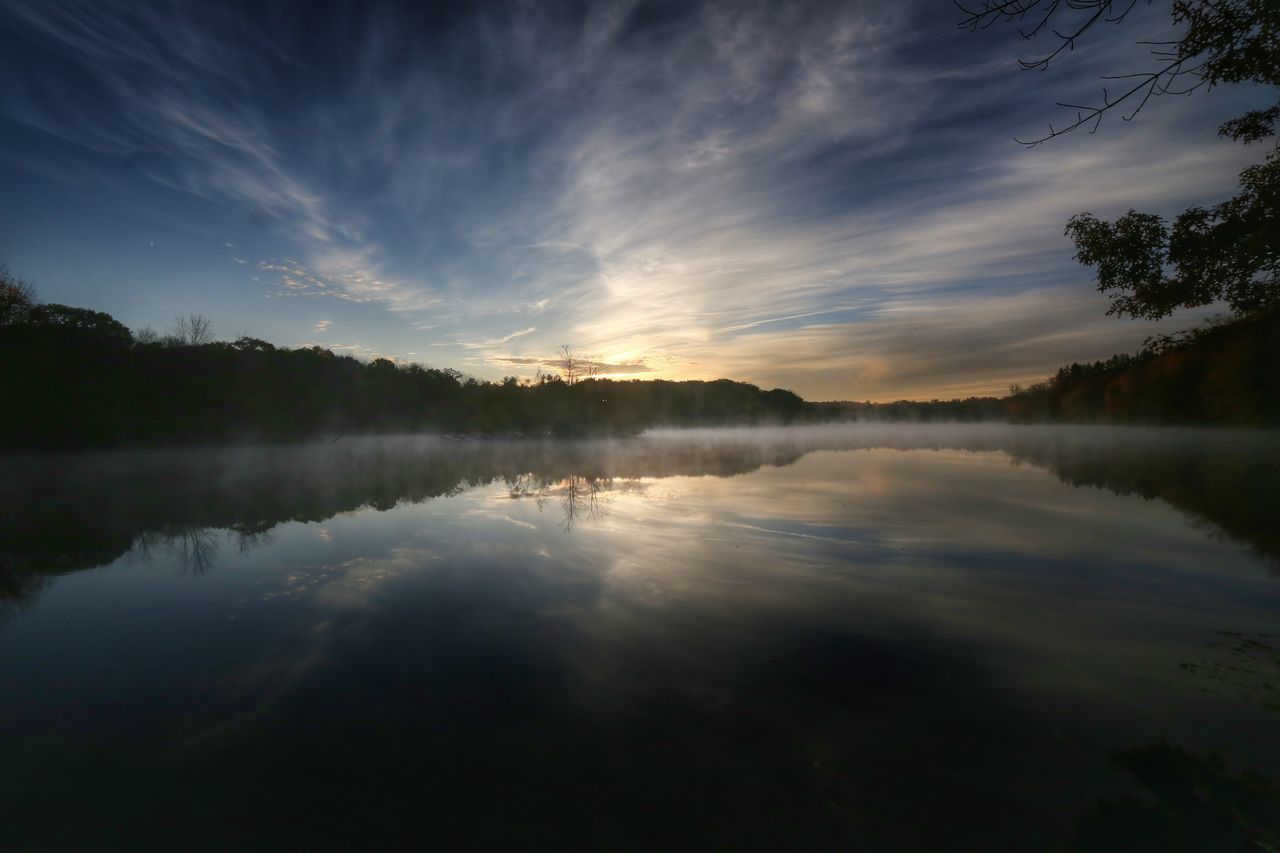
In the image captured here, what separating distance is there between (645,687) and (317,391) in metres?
76.9

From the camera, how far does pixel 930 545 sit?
35.9ft

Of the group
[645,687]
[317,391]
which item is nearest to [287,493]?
[645,687]

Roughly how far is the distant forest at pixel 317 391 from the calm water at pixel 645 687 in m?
4.99

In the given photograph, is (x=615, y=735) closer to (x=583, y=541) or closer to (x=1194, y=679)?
(x=1194, y=679)

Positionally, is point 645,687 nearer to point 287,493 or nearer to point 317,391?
point 287,493

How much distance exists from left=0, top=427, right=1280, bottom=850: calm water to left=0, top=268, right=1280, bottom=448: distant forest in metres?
4.99

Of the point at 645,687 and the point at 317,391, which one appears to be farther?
the point at 317,391

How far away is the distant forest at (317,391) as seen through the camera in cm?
3900

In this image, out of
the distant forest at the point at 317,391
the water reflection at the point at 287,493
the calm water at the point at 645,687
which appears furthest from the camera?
the distant forest at the point at 317,391

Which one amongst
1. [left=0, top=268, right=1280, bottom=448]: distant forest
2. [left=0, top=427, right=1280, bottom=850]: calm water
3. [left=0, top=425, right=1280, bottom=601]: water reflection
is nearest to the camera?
[left=0, top=427, right=1280, bottom=850]: calm water

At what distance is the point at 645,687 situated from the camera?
548 centimetres

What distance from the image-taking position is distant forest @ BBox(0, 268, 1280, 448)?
3900 centimetres

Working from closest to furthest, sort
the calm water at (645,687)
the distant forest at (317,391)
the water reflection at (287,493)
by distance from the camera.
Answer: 1. the calm water at (645,687)
2. the water reflection at (287,493)
3. the distant forest at (317,391)

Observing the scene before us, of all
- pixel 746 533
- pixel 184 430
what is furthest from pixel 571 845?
pixel 184 430
